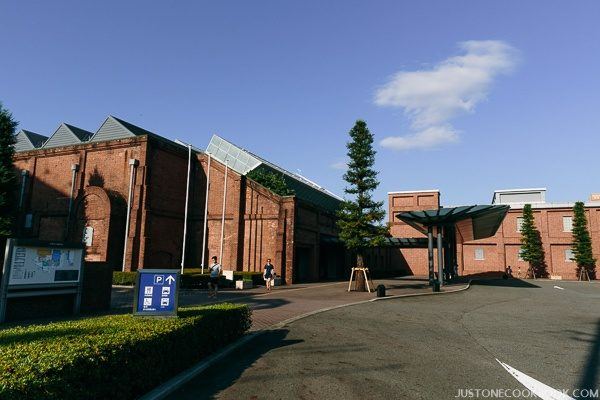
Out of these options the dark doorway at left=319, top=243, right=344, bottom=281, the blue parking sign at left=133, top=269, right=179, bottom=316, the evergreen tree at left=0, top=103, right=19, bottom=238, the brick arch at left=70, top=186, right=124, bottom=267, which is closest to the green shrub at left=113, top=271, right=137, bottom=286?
the brick arch at left=70, top=186, right=124, bottom=267

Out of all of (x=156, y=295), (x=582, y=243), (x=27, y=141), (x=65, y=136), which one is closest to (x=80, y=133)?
(x=65, y=136)

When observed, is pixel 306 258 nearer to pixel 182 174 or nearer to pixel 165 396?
pixel 182 174

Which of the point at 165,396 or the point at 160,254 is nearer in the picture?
the point at 165,396

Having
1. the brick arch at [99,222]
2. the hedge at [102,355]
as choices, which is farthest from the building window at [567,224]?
the hedge at [102,355]

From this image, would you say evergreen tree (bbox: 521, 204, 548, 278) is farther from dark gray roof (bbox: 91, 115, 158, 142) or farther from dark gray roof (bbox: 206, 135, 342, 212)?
dark gray roof (bbox: 91, 115, 158, 142)

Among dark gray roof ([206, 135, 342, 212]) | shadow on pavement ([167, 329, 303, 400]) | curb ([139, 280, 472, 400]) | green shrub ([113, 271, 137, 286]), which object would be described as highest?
dark gray roof ([206, 135, 342, 212])

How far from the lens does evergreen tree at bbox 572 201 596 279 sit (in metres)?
50.1

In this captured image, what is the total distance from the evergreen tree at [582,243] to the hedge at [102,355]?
2194 inches

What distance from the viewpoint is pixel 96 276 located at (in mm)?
14312

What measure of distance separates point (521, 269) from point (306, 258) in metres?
35.1

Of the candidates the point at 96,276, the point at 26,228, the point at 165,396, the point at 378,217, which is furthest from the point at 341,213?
the point at 26,228

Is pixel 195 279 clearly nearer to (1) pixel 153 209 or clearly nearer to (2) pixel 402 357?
(1) pixel 153 209

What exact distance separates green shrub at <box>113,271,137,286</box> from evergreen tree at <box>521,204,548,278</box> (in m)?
48.3

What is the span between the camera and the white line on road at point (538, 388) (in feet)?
20.5
